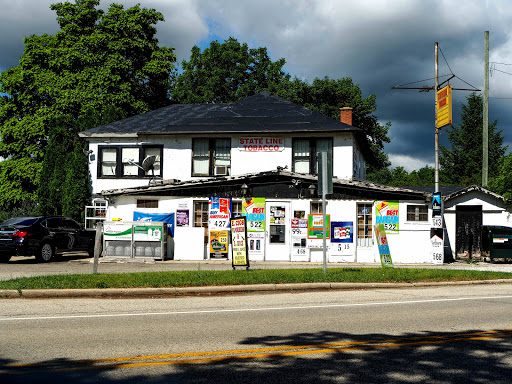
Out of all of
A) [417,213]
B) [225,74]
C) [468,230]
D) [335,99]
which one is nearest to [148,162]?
[417,213]

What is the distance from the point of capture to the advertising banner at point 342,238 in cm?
2198

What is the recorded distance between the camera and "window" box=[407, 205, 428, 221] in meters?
22.3

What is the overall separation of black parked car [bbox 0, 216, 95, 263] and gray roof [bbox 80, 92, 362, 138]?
6.44m

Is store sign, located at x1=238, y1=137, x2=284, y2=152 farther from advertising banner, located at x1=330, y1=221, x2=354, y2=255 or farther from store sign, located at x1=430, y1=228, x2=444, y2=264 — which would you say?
store sign, located at x1=430, y1=228, x2=444, y2=264

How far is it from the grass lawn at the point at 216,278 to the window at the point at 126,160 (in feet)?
43.7

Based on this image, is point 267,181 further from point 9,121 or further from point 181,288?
point 9,121

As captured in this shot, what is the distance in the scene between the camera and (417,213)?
22328mm

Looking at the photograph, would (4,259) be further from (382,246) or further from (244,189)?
(382,246)

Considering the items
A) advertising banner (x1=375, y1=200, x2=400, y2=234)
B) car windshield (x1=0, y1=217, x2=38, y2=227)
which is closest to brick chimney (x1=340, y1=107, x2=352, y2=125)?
advertising banner (x1=375, y1=200, x2=400, y2=234)

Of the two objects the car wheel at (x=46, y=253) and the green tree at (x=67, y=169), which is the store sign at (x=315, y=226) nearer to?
the car wheel at (x=46, y=253)

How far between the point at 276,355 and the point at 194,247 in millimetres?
15813

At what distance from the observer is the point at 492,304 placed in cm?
1093

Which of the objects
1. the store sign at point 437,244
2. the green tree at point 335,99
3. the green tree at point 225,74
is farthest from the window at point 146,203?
the green tree at point 225,74

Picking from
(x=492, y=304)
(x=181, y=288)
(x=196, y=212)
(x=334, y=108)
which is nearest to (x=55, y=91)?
(x=196, y=212)
